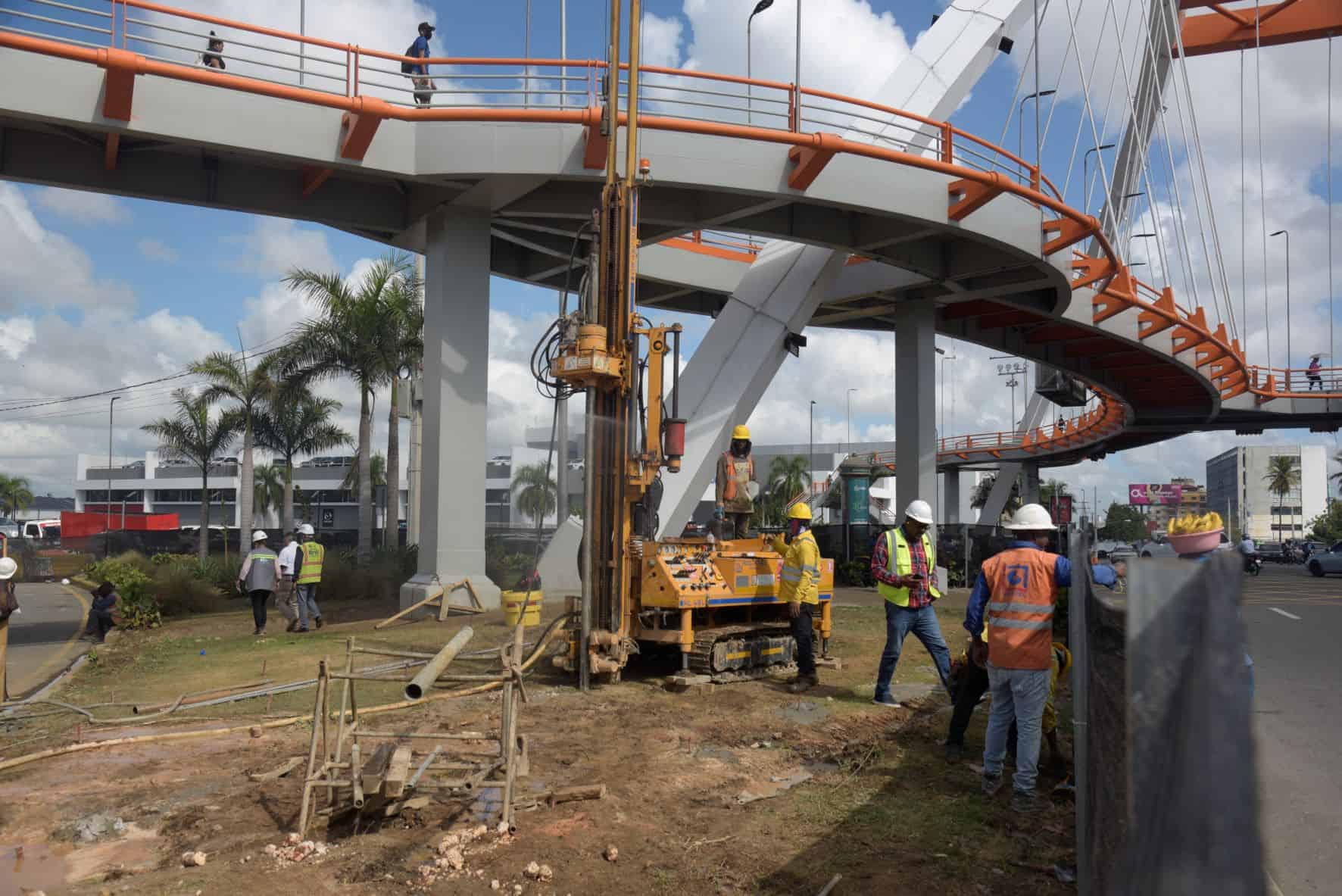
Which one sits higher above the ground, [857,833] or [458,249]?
[458,249]

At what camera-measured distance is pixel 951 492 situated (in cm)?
6788

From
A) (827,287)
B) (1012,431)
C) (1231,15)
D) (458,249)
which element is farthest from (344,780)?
(1012,431)

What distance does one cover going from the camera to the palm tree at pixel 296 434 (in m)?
35.8

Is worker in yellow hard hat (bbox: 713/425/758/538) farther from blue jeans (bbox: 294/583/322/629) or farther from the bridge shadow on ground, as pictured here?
blue jeans (bbox: 294/583/322/629)

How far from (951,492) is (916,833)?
64568 mm

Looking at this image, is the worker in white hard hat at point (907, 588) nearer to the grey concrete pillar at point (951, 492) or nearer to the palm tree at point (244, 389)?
the palm tree at point (244, 389)

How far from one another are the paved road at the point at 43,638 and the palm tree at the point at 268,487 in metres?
28.5

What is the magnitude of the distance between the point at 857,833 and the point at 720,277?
1956cm

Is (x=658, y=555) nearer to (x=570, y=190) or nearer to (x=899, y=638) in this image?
(x=899, y=638)

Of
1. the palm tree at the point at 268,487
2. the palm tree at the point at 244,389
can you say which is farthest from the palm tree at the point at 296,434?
the palm tree at the point at 268,487

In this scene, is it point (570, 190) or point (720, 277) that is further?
point (720, 277)

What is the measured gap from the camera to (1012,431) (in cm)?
5519

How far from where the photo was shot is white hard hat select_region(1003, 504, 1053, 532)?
6.74 metres

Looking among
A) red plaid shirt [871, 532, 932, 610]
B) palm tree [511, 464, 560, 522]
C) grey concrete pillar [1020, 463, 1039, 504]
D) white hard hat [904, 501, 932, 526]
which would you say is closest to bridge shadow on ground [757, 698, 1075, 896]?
red plaid shirt [871, 532, 932, 610]
